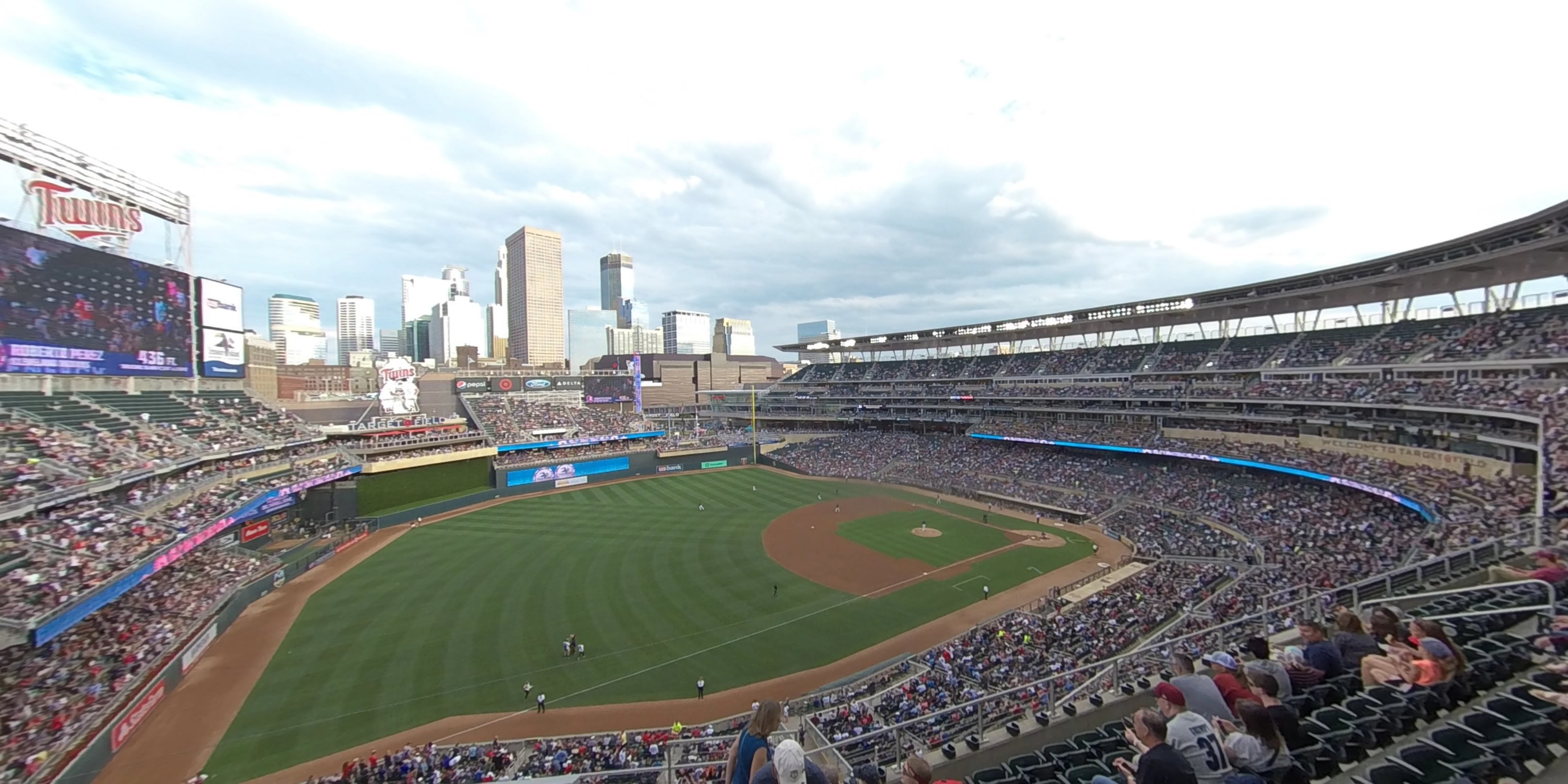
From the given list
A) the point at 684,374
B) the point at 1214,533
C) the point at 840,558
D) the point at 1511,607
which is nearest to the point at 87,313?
the point at 840,558

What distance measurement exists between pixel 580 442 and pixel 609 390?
10.6 metres

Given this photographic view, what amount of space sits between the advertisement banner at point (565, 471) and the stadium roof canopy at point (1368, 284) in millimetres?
38516

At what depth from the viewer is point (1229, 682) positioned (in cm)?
579

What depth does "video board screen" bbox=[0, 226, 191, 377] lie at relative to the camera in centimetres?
2348

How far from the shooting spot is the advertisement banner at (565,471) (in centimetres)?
4722

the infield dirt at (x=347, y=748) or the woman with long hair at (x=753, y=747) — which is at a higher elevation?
the woman with long hair at (x=753, y=747)

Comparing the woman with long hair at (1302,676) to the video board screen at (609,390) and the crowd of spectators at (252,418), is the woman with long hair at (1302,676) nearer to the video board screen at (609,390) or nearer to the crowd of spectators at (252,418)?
the crowd of spectators at (252,418)

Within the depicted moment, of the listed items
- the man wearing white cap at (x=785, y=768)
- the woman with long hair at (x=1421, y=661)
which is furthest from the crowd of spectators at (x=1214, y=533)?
the man wearing white cap at (x=785, y=768)

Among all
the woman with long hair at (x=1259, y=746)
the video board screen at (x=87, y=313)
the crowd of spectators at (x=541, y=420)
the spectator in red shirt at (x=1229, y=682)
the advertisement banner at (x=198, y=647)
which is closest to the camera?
the woman with long hair at (x=1259, y=746)

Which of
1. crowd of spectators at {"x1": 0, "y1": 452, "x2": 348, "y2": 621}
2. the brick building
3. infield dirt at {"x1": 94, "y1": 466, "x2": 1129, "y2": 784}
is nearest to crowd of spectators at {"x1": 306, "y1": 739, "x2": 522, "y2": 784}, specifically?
infield dirt at {"x1": 94, "y1": 466, "x2": 1129, "y2": 784}

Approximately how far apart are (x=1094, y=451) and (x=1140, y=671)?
37.2 meters

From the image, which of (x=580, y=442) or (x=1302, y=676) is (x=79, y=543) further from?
(x=580, y=442)

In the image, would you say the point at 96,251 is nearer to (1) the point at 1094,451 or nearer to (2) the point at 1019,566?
(2) the point at 1019,566

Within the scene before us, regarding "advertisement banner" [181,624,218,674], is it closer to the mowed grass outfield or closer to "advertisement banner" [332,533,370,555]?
the mowed grass outfield
